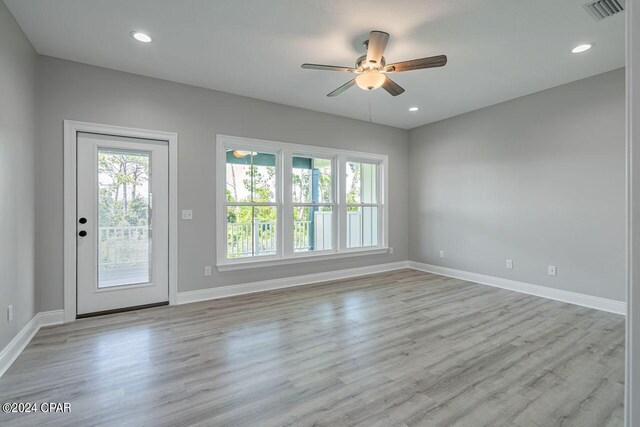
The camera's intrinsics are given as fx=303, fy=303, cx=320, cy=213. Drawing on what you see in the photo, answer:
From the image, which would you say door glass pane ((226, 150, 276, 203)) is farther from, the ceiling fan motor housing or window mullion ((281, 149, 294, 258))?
the ceiling fan motor housing

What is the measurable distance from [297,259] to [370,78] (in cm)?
286

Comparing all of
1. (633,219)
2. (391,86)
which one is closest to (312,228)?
(391,86)

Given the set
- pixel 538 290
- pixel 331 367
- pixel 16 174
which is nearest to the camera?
pixel 331 367

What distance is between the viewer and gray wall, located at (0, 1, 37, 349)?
2.30 m

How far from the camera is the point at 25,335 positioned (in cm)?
268

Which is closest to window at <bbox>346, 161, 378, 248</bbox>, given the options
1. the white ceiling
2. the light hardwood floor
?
the white ceiling

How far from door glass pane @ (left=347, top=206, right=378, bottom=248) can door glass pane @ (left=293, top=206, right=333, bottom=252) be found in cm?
43

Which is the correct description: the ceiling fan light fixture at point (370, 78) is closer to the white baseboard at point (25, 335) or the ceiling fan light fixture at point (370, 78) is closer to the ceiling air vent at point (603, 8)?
the ceiling air vent at point (603, 8)

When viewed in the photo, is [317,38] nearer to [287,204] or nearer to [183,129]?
[183,129]

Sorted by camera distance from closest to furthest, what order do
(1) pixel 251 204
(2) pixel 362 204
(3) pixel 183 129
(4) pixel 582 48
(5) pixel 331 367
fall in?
(5) pixel 331 367 < (4) pixel 582 48 < (3) pixel 183 129 < (1) pixel 251 204 < (2) pixel 362 204

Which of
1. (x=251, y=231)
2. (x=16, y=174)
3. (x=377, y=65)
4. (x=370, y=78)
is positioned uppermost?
(x=377, y=65)

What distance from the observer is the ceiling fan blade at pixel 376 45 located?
2.49 metres

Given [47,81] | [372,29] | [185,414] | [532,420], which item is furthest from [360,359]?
[47,81]

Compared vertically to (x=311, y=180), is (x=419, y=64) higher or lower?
higher
